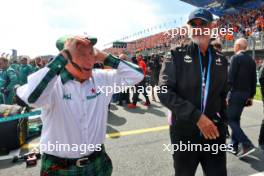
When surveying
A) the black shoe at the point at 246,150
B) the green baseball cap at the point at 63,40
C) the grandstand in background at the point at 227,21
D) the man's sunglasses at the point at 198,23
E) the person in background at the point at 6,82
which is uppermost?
the grandstand in background at the point at 227,21

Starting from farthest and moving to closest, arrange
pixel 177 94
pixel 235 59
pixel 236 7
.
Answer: pixel 236 7 → pixel 235 59 → pixel 177 94

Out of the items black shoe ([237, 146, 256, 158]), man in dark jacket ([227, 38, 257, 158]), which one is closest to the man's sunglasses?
man in dark jacket ([227, 38, 257, 158])

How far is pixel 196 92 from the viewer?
2.52 metres

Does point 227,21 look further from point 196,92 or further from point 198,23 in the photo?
point 196,92

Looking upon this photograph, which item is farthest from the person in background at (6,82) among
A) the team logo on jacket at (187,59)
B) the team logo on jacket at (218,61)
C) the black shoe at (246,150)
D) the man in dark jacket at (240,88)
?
the team logo on jacket at (218,61)

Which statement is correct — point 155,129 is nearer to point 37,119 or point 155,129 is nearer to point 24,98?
point 37,119

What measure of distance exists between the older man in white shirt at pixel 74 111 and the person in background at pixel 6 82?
16.7 feet

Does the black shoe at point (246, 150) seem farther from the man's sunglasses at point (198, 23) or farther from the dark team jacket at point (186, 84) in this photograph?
the man's sunglasses at point (198, 23)

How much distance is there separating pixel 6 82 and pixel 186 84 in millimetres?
5548

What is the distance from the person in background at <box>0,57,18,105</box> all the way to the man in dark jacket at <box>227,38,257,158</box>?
479 cm

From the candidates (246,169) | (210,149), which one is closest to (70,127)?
(210,149)

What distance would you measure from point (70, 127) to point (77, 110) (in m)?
0.13

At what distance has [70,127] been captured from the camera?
1.92 metres

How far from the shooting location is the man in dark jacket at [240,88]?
426cm
